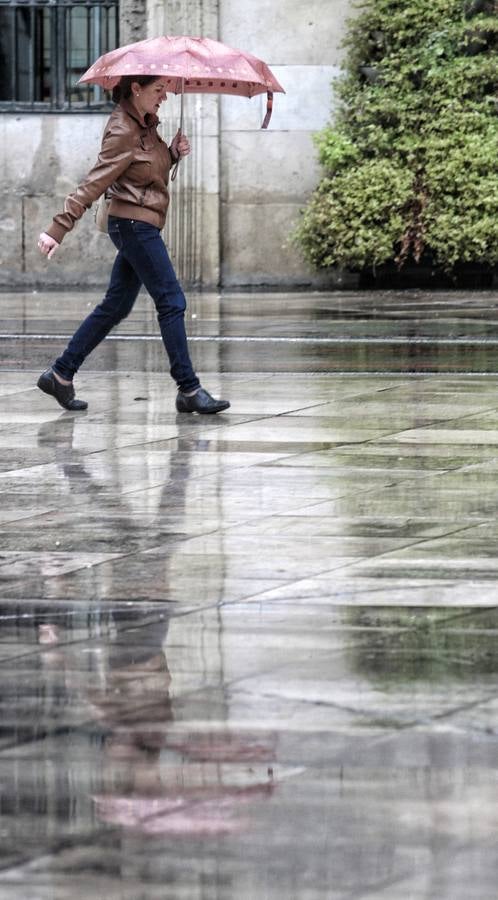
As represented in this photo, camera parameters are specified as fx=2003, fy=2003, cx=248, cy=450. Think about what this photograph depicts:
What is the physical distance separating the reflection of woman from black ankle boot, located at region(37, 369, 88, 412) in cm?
1

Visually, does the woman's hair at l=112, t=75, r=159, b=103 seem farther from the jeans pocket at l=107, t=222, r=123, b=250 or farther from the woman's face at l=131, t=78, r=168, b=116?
the jeans pocket at l=107, t=222, r=123, b=250

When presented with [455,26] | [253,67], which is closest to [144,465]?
[253,67]

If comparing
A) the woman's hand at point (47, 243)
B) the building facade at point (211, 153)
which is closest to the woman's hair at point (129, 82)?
the woman's hand at point (47, 243)

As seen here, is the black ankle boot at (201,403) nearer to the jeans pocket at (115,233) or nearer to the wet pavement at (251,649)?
the wet pavement at (251,649)

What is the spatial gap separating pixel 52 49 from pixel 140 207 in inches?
454

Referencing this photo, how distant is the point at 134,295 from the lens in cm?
1070

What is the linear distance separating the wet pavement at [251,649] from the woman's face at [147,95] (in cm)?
158

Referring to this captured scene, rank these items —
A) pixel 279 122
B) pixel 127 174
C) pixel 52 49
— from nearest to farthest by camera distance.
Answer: pixel 127 174
pixel 279 122
pixel 52 49

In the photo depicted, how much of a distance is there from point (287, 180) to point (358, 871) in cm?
1747

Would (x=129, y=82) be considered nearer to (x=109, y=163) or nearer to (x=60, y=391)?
(x=109, y=163)

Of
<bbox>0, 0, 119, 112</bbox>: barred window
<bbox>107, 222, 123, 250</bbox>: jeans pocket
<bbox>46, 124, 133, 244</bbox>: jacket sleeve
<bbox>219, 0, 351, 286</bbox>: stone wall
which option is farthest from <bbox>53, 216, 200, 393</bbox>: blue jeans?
<bbox>0, 0, 119, 112</bbox>: barred window

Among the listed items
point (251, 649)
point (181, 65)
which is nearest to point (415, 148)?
point (181, 65)

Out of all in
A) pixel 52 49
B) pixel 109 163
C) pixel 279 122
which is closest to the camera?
pixel 109 163

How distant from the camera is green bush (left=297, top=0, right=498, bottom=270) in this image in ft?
63.0
